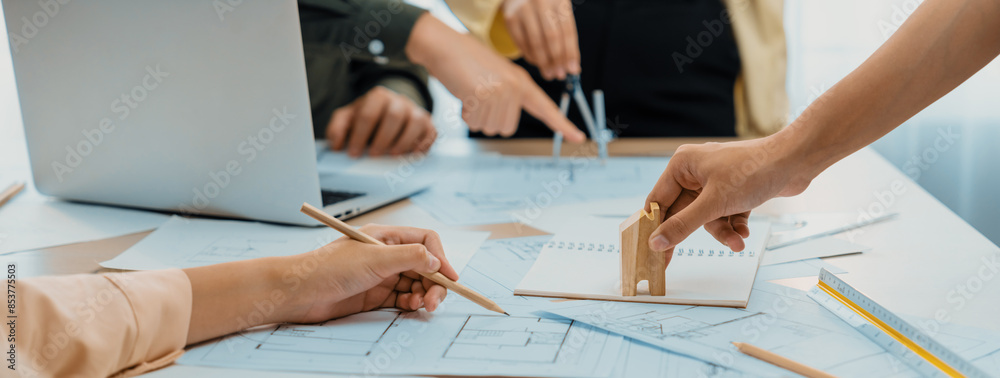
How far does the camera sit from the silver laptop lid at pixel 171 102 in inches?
36.6

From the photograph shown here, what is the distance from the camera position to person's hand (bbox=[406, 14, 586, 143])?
4.23ft

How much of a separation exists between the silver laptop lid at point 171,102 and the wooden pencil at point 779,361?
0.61m

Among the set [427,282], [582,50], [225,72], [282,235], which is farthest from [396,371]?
[582,50]

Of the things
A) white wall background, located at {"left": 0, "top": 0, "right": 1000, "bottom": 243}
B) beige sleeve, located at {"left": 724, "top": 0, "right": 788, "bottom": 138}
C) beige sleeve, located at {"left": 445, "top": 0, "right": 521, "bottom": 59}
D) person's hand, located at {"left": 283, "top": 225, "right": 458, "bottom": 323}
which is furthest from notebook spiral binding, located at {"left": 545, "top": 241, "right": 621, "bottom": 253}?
white wall background, located at {"left": 0, "top": 0, "right": 1000, "bottom": 243}

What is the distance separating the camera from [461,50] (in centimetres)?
129

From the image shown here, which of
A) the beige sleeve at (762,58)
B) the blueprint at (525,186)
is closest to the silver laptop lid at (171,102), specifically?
the blueprint at (525,186)

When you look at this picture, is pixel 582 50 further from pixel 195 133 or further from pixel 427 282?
pixel 427 282

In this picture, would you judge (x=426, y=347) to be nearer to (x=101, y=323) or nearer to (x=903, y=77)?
(x=101, y=323)

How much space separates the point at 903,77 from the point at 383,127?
1.10m

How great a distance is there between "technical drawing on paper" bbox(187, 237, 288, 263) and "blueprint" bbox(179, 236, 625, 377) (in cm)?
25

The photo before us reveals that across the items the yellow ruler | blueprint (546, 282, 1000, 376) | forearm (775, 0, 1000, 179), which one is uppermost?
forearm (775, 0, 1000, 179)

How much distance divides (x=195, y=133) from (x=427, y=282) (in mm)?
490

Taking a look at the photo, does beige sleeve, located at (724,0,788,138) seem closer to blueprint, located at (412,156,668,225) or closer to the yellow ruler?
blueprint, located at (412,156,668,225)

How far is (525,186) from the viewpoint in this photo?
126 cm
